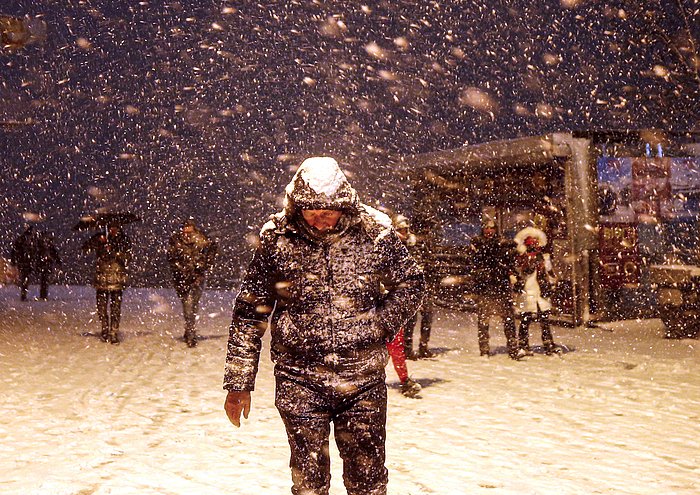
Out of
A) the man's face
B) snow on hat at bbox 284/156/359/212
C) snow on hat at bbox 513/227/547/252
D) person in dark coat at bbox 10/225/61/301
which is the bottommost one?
the man's face

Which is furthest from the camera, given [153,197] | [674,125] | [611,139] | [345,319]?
[153,197]

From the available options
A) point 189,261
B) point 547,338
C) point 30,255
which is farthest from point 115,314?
point 30,255

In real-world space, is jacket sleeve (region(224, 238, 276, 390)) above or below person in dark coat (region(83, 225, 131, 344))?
below

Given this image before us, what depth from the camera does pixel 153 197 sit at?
156 ft

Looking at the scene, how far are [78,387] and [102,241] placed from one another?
3.76m

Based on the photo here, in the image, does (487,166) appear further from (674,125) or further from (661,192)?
(674,125)

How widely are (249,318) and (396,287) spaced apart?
2.18 ft

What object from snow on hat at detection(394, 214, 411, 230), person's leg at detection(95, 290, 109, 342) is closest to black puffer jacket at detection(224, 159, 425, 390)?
snow on hat at detection(394, 214, 411, 230)

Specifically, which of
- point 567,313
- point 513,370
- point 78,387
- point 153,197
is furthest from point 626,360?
point 153,197

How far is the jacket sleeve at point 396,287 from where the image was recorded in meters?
3.28

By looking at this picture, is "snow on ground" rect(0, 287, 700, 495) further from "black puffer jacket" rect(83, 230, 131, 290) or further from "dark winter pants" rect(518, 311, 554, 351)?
"black puffer jacket" rect(83, 230, 131, 290)

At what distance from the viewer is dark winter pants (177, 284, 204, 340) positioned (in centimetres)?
1153

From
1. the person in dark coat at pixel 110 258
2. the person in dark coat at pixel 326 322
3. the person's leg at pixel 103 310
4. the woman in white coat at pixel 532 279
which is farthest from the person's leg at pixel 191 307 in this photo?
the person in dark coat at pixel 326 322

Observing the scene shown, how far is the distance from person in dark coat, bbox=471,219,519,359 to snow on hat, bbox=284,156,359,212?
24.5ft
